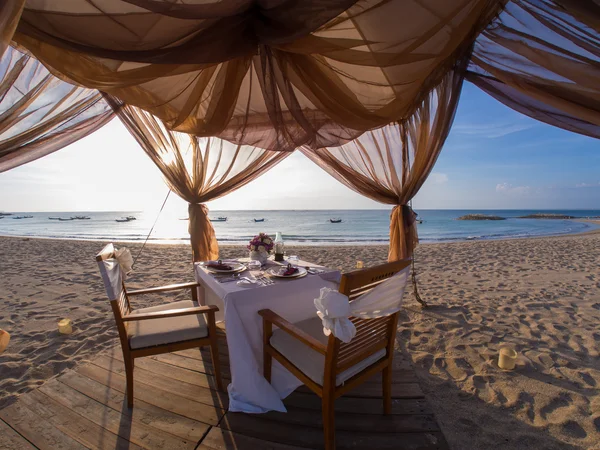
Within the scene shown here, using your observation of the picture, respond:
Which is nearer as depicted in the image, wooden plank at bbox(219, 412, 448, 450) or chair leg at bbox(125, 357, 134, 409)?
wooden plank at bbox(219, 412, 448, 450)

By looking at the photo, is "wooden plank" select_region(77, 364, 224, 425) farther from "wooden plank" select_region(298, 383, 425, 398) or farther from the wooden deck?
"wooden plank" select_region(298, 383, 425, 398)

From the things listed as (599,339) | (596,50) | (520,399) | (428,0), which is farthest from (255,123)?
(599,339)

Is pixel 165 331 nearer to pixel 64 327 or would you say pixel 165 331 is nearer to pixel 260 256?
pixel 260 256

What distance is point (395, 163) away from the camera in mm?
2998

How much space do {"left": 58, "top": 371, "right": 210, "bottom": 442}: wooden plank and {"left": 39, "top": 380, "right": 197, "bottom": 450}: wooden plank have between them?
0.02 meters

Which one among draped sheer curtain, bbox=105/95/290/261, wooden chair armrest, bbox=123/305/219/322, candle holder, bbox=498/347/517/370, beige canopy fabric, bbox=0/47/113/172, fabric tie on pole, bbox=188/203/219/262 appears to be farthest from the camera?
fabric tie on pole, bbox=188/203/219/262

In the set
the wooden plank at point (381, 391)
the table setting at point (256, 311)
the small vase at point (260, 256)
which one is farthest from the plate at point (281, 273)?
the wooden plank at point (381, 391)

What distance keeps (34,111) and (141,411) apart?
192 centimetres

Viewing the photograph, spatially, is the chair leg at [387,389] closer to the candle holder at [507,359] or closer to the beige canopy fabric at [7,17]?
the candle holder at [507,359]

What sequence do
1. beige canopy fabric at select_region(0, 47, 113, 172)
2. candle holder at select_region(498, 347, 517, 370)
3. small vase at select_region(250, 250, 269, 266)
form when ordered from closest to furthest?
1. beige canopy fabric at select_region(0, 47, 113, 172)
2. candle holder at select_region(498, 347, 517, 370)
3. small vase at select_region(250, 250, 269, 266)

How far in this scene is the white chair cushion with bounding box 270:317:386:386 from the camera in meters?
1.33

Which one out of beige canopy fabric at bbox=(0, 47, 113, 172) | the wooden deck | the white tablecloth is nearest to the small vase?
the white tablecloth

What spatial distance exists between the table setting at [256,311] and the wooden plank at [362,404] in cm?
8

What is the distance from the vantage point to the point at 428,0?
1233 millimetres
